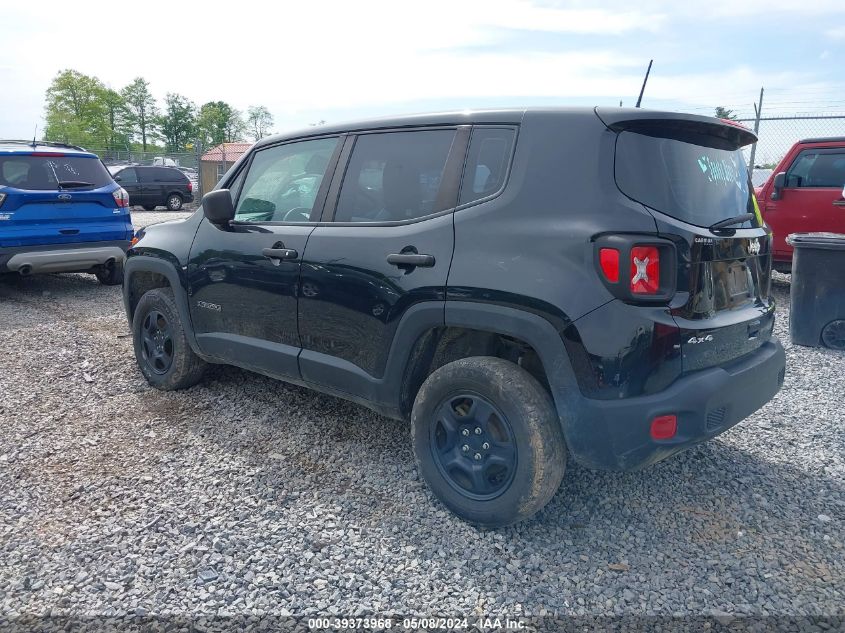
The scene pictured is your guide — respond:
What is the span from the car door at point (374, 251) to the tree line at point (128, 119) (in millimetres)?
71845

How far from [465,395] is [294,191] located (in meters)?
1.71

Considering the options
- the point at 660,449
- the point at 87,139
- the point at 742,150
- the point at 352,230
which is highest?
the point at 87,139

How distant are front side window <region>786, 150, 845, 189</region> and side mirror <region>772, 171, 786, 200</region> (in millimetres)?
56

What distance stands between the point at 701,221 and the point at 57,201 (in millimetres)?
7376

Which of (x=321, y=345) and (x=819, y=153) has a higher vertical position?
(x=819, y=153)

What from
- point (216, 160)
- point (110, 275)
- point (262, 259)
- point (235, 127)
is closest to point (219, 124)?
point (235, 127)

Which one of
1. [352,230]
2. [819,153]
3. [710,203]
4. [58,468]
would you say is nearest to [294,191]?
[352,230]

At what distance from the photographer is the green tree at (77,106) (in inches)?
3196

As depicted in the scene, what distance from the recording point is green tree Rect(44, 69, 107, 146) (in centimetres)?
8119

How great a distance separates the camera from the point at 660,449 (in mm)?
2672

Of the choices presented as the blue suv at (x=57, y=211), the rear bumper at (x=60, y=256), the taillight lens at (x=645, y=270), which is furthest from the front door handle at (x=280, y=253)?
the blue suv at (x=57, y=211)

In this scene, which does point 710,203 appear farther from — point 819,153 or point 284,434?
point 819,153

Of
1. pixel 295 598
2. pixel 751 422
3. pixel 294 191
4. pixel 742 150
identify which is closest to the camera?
pixel 295 598

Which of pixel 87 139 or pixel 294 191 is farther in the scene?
pixel 87 139
